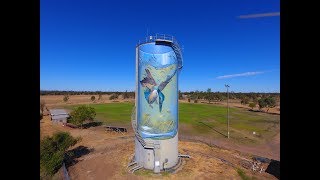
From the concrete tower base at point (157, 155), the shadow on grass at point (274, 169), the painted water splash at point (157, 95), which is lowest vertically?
the shadow on grass at point (274, 169)

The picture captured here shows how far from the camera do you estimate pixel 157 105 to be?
26438 millimetres

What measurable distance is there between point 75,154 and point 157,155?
42.9 ft

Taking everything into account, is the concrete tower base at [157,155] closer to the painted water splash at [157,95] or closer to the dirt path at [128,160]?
the painted water splash at [157,95]

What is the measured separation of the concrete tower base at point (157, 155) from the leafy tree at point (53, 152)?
9.02m

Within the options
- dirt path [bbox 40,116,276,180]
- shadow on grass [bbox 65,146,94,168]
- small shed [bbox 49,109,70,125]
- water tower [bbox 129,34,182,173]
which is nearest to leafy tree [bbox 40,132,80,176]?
shadow on grass [bbox 65,146,94,168]

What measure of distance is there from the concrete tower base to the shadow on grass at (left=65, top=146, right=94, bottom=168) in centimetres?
892

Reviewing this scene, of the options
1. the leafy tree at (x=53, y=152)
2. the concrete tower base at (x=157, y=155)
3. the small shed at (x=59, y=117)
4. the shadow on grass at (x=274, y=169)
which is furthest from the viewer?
the small shed at (x=59, y=117)

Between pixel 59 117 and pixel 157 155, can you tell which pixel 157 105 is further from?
pixel 59 117

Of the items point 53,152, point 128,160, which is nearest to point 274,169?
point 128,160

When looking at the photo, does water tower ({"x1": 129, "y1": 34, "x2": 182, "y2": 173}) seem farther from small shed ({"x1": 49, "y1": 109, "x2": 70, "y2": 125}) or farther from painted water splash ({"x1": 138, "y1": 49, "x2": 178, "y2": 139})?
small shed ({"x1": 49, "y1": 109, "x2": 70, "y2": 125})

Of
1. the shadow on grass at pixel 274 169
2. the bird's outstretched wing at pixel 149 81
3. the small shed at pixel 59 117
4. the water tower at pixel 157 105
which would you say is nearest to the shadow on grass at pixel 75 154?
the water tower at pixel 157 105

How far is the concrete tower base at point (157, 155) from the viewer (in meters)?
26.0
